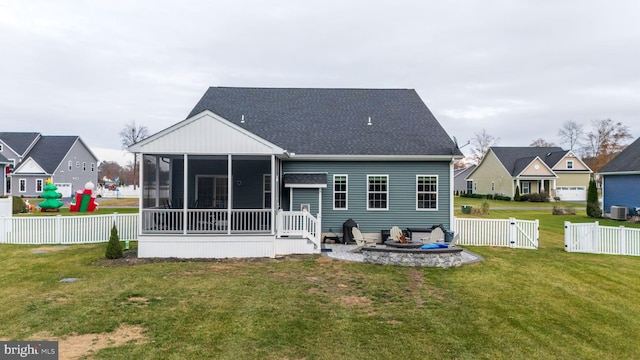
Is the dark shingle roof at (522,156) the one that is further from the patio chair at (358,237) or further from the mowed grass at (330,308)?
the patio chair at (358,237)

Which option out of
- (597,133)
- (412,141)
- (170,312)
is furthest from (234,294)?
(597,133)

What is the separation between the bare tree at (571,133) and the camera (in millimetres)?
64438

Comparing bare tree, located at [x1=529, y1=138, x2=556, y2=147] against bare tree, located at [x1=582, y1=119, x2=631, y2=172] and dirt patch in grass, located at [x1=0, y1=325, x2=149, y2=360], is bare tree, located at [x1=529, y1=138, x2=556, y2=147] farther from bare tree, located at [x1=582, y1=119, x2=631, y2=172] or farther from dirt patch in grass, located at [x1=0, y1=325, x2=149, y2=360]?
dirt patch in grass, located at [x1=0, y1=325, x2=149, y2=360]

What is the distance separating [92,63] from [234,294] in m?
20.4

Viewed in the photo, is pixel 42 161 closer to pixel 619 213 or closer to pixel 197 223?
pixel 197 223

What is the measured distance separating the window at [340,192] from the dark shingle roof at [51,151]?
41766mm

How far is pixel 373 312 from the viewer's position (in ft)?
23.2

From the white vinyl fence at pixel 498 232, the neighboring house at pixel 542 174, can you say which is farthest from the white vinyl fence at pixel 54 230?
the neighboring house at pixel 542 174

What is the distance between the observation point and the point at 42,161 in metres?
42.9

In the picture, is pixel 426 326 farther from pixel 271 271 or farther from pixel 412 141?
pixel 412 141

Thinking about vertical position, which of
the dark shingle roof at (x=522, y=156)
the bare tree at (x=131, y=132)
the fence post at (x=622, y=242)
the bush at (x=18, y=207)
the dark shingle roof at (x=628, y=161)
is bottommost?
the fence post at (x=622, y=242)

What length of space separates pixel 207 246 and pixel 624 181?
27278 mm

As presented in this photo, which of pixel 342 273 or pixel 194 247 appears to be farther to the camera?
pixel 194 247

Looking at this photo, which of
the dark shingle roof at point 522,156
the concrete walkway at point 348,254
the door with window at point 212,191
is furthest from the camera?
the dark shingle roof at point 522,156
